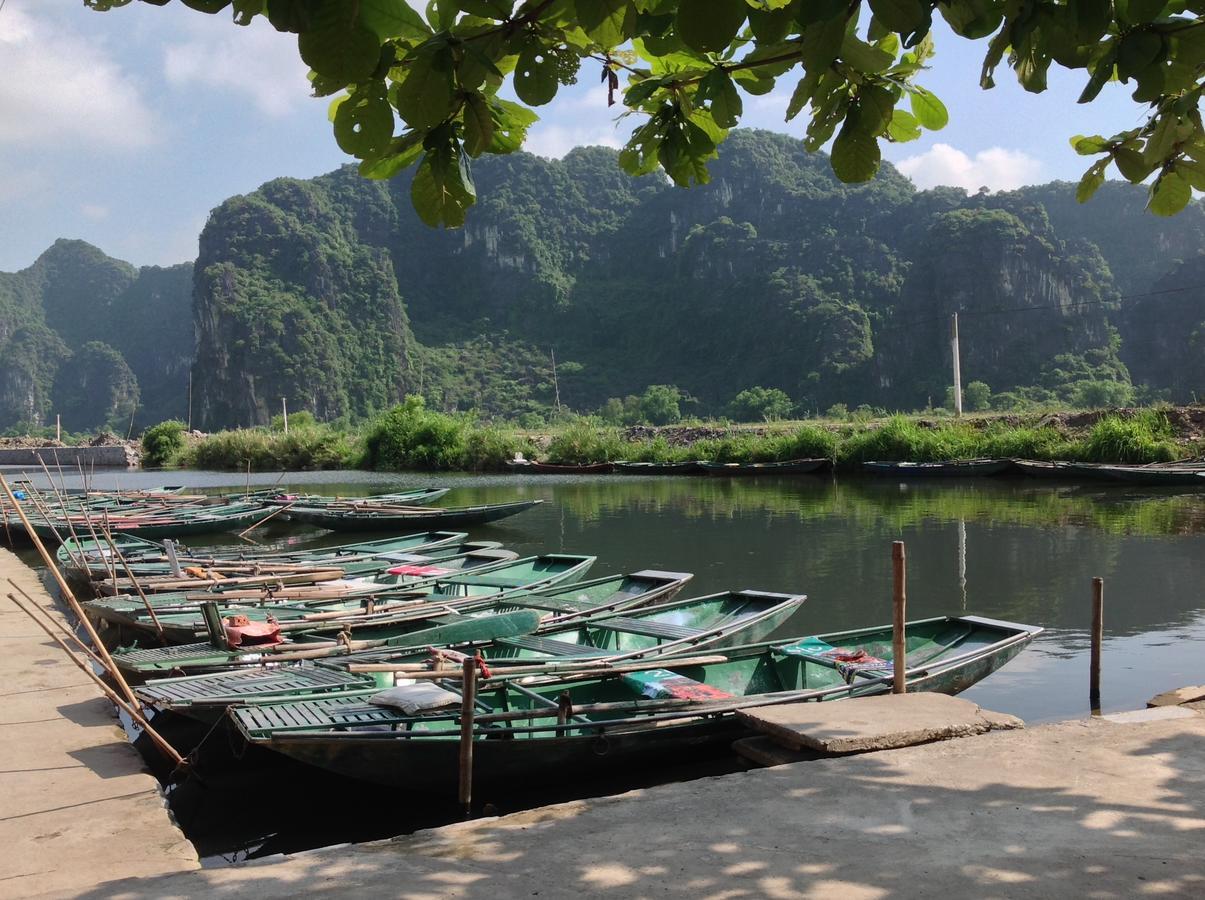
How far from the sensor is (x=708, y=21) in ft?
5.41

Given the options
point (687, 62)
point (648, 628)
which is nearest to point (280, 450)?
point (648, 628)

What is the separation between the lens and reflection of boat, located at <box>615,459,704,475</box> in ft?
115

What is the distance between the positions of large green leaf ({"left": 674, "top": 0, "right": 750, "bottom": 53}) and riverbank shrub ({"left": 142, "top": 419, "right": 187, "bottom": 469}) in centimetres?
5184

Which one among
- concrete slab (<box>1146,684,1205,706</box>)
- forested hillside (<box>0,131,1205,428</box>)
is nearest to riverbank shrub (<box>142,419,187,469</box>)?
forested hillside (<box>0,131,1205,428</box>)

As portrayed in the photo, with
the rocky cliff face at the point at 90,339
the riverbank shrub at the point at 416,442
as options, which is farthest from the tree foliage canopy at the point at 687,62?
the rocky cliff face at the point at 90,339

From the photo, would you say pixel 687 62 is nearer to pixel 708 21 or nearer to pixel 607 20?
pixel 607 20

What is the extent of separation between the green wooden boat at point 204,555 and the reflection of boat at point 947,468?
1763cm

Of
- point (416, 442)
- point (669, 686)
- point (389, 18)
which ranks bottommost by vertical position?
point (669, 686)

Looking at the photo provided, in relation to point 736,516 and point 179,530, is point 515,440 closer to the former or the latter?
point 736,516

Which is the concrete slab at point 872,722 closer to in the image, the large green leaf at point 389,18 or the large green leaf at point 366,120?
the large green leaf at point 366,120

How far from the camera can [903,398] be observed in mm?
66188

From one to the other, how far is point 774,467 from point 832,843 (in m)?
30.0

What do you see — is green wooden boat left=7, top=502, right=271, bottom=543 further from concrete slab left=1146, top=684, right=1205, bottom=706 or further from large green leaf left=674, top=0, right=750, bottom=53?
large green leaf left=674, top=0, right=750, bottom=53

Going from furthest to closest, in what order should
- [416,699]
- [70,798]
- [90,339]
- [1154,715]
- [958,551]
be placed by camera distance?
[90,339] → [958,551] → [416,699] → [1154,715] → [70,798]
